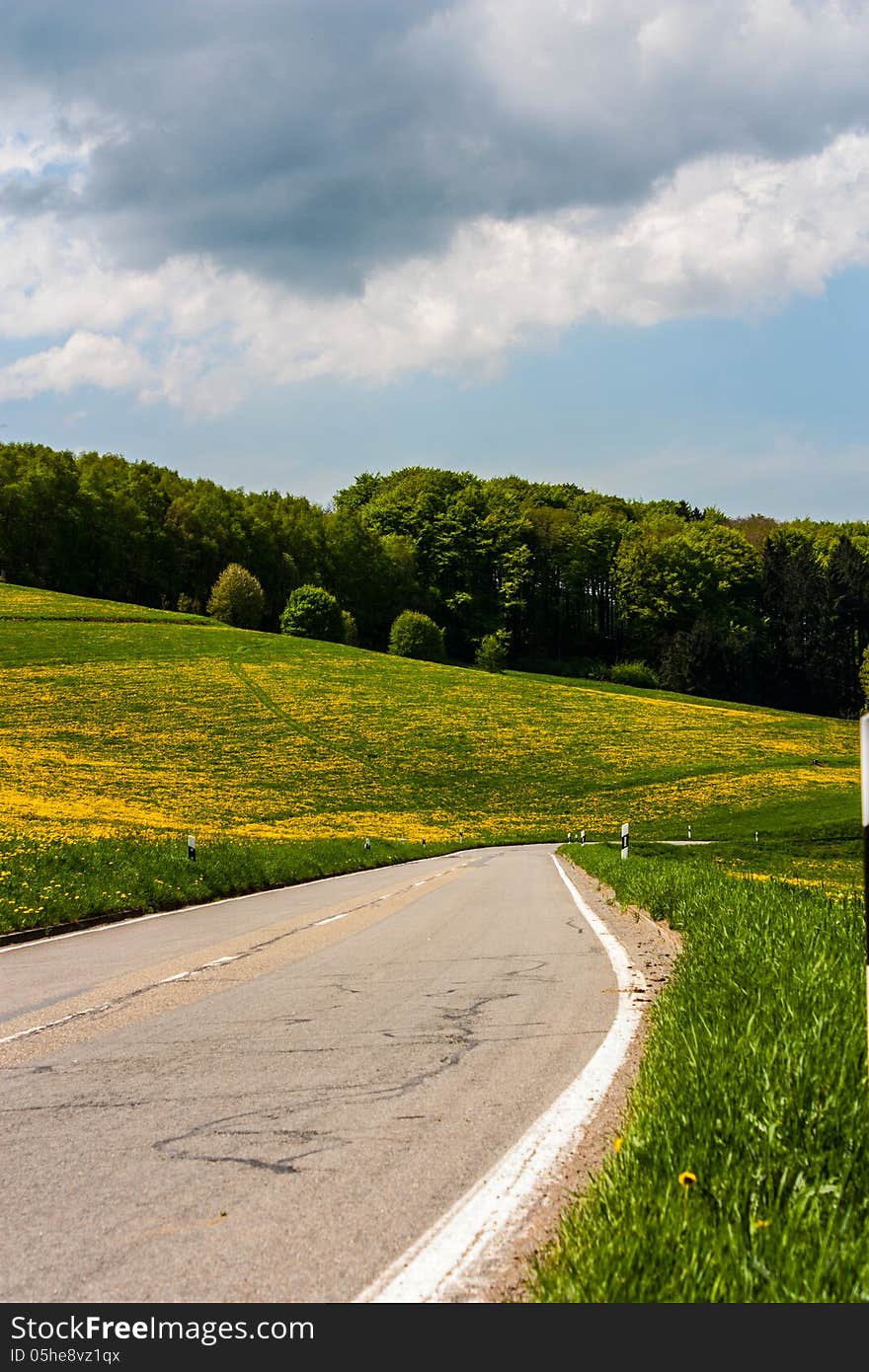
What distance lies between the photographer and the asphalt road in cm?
389

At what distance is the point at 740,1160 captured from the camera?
4020 mm

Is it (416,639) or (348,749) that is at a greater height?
(416,639)

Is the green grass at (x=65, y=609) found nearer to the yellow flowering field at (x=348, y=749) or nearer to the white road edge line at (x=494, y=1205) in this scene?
the yellow flowering field at (x=348, y=749)

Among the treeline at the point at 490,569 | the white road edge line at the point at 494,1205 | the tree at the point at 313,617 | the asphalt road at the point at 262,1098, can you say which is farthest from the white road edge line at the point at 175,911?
the treeline at the point at 490,569

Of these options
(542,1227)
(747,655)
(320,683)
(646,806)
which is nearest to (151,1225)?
(542,1227)

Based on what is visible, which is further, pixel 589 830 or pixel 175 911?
pixel 589 830

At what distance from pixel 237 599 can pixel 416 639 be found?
17.4m

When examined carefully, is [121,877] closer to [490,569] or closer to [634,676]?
[634,676]

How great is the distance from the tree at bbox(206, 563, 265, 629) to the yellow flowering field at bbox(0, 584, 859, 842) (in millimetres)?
18853

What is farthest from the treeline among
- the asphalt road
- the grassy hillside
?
the asphalt road

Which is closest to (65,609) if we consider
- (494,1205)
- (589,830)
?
(589,830)

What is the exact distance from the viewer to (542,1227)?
13.2ft

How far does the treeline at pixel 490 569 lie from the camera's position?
106m

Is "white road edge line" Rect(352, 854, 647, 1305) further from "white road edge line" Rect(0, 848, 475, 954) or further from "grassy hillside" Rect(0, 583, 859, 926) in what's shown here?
"grassy hillside" Rect(0, 583, 859, 926)
